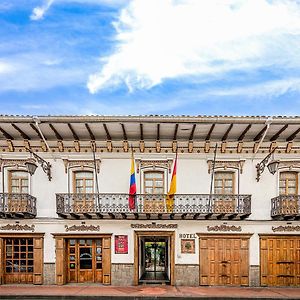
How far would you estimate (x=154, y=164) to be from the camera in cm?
1831

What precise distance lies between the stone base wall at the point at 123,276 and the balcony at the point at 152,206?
91.2 inches

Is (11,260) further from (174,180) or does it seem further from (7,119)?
(174,180)

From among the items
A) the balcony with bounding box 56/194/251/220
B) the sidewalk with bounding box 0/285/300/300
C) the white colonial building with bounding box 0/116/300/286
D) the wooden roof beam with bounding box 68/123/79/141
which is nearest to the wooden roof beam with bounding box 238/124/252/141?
the white colonial building with bounding box 0/116/300/286

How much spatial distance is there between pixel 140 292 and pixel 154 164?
567 cm

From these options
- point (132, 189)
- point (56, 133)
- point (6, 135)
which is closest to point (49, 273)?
point (132, 189)

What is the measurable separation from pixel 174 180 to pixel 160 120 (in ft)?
8.75

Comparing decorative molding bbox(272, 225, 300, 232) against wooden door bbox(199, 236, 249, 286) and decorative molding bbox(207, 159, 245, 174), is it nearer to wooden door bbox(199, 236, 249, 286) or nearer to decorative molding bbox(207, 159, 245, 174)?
wooden door bbox(199, 236, 249, 286)

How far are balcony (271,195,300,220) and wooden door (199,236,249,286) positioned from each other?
183 cm

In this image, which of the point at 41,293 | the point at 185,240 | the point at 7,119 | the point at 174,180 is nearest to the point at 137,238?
the point at 185,240

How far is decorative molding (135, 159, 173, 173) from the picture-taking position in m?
18.3

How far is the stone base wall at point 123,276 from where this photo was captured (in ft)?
58.3

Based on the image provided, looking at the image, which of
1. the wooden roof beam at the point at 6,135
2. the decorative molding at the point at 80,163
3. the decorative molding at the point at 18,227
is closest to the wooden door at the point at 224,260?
the decorative molding at the point at 80,163

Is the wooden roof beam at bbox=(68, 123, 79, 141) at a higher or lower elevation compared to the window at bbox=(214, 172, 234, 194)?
higher

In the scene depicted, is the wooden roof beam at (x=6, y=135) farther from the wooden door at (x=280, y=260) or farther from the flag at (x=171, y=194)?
the wooden door at (x=280, y=260)
